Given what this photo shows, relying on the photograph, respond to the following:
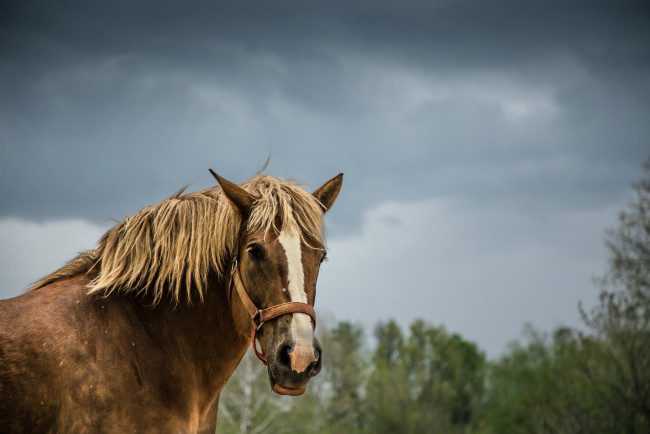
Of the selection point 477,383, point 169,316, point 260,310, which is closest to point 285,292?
point 260,310

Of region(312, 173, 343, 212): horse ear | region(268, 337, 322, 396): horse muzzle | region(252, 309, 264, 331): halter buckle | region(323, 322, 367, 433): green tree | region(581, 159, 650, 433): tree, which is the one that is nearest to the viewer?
region(268, 337, 322, 396): horse muzzle

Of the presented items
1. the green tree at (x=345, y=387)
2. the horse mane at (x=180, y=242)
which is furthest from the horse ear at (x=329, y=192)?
the green tree at (x=345, y=387)

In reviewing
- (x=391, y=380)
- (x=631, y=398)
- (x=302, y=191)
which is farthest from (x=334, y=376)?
(x=302, y=191)

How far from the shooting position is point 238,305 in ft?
13.9

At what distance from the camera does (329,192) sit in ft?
16.0

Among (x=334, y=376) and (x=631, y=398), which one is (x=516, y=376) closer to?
(x=334, y=376)

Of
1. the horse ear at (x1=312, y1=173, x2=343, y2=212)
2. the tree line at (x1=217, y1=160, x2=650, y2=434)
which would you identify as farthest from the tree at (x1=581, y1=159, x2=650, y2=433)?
the horse ear at (x1=312, y1=173, x2=343, y2=212)

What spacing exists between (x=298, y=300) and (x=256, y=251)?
0.48 metres

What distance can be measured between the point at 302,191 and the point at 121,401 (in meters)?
1.96

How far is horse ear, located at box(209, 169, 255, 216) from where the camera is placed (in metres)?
4.25

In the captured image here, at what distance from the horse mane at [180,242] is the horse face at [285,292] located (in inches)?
4.9

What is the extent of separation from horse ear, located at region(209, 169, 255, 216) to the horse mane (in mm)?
52

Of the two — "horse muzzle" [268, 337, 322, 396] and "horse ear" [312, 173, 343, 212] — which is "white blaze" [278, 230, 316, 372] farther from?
"horse ear" [312, 173, 343, 212]

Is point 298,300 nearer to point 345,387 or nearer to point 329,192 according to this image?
point 329,192
